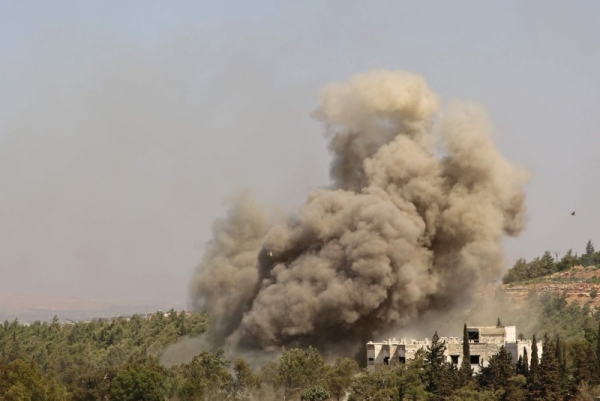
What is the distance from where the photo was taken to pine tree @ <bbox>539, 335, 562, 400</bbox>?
156 ft

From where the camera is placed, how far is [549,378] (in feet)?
157

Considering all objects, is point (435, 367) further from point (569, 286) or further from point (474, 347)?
point (569, 286)

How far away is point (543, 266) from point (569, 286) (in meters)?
16.5

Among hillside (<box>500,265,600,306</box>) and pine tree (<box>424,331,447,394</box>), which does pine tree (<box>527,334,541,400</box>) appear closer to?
pine tree (<box>424,331,447,394</box>)

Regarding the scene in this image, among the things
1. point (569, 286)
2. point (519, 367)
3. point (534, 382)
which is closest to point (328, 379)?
point (519, 367)

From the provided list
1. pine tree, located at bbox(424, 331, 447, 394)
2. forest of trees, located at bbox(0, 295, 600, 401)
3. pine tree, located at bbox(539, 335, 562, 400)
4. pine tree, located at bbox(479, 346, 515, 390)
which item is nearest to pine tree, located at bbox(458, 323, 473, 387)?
forest of trees, located at bbox(0, 295, 600, 401)

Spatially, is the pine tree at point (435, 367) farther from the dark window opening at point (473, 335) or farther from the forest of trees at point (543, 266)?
the forest of trees at point (543, 266)

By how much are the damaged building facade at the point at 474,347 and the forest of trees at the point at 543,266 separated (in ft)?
139

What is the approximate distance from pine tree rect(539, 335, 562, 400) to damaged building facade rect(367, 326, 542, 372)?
8573 millimetres

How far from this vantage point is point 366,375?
53.9m

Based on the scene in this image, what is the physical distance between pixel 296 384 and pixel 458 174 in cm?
1737

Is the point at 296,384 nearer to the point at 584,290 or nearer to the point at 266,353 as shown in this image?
the point at 266,353

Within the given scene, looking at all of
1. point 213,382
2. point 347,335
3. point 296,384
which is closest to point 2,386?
point 213,382

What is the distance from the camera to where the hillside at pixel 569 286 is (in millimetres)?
81062
